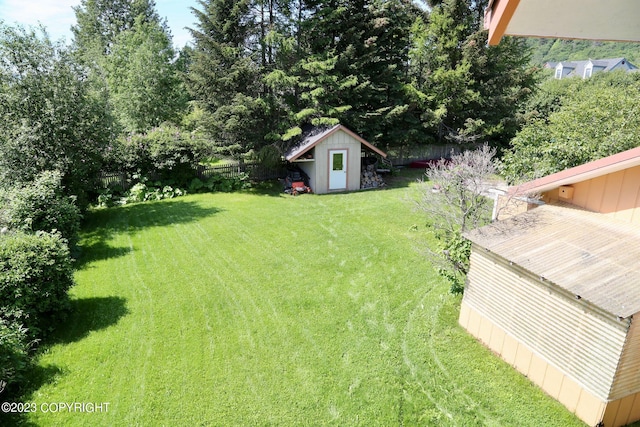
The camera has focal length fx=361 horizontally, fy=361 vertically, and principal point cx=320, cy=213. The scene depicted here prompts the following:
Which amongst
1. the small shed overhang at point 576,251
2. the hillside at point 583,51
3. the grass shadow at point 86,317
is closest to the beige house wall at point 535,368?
the small shed overhang at point 576,251

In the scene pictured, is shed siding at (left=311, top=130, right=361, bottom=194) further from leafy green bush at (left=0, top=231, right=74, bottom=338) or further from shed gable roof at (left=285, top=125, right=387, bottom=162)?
leafy green bush at (left=0, top=231, right=74, bottom=338)

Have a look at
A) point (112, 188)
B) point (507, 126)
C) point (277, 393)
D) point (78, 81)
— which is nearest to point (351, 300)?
point (277, 393)

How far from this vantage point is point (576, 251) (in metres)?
5.11

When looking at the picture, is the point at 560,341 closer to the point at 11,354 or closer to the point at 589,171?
the point at 589,171

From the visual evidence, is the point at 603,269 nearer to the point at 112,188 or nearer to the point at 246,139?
the point at 246,139

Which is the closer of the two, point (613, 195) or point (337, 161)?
point (613, 195)

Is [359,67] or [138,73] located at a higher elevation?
[138,73]

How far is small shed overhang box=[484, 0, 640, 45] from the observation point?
2779 millimetres

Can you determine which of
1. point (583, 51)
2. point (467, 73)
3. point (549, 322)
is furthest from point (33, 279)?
point (583, 51)

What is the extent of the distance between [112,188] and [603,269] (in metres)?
16.5

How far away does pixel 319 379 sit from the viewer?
5.68m

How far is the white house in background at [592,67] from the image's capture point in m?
53.0

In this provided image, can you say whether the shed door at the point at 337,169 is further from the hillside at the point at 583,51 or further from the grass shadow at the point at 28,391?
the hillside at the point at 583,51

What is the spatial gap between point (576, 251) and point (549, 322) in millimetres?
1076
